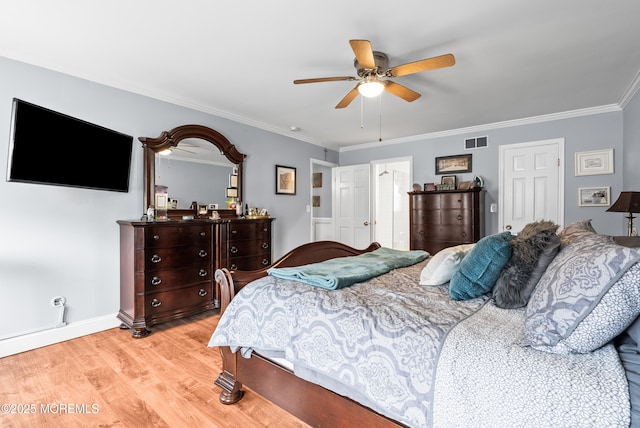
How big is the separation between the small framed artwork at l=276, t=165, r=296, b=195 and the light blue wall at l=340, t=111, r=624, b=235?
208 cm

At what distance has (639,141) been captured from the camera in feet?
10.0

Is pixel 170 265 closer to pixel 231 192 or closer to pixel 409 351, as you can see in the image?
pixel 231 192

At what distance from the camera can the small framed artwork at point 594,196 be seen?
3752 mm

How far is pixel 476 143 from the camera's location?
461 centimetres

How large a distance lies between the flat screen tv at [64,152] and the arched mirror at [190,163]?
0.95 ft

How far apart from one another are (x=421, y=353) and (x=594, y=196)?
4.18 metres

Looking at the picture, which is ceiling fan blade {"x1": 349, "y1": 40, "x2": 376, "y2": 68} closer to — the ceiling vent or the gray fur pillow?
the gray fur pillow

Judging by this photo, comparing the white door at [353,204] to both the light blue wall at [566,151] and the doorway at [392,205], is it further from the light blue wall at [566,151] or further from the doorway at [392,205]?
the light blue wall at [566,151]

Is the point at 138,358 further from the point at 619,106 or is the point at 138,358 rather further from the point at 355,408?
the point at 619,106

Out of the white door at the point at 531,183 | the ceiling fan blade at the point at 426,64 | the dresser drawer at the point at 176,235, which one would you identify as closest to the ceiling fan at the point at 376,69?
the ceiling fan blade at the point at 426,64

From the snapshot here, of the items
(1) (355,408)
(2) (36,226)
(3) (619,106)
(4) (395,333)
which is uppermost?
(3) (619,106)

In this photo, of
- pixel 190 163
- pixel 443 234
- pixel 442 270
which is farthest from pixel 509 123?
pixel 190 163

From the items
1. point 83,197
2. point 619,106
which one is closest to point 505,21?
point 619,106

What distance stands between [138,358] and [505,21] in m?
3.67
